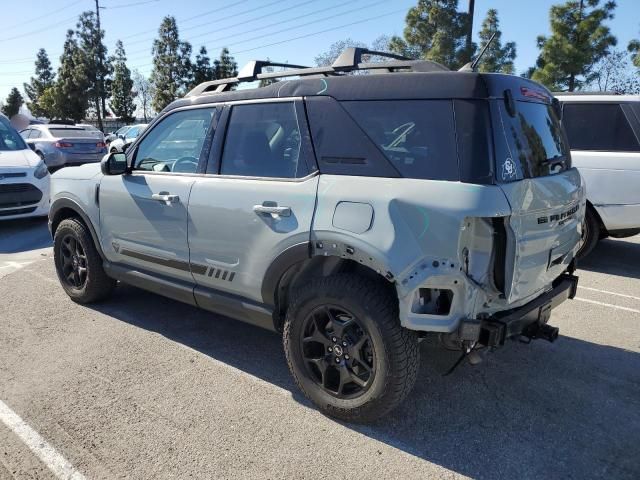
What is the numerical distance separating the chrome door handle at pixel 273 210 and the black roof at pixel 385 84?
2.36 ft

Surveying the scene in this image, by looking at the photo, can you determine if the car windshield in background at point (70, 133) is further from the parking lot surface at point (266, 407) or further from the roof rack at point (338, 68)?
the roof rack at point (338, 68)

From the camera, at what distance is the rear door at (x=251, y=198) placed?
3.00m

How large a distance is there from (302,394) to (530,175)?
1.94 m

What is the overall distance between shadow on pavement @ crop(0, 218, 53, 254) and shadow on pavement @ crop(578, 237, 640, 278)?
25.2 feet

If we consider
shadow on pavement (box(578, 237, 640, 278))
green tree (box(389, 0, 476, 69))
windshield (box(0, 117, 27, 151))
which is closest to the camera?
shadow on pavement (box(578, 237, 640, 278))

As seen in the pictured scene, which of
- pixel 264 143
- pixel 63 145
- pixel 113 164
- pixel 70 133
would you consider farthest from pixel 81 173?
pixel 70 133

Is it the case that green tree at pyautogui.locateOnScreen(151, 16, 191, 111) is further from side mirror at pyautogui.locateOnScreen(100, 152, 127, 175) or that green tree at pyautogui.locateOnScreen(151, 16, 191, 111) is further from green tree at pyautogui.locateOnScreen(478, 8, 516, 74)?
side mirror at pyautogui.locateOnScreen(100, 152, 127, 175)

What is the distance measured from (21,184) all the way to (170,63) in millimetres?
39965

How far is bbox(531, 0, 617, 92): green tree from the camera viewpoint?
1953cm

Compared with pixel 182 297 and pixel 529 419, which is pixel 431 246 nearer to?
pixel 529 419

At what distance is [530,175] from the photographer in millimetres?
2768

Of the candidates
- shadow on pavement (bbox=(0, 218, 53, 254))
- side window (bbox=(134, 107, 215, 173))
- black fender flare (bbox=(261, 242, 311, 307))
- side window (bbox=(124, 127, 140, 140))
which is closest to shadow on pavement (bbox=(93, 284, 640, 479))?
black fender flare (bbox=(261, 242, 311, 307))

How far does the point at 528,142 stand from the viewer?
2838 millimetres

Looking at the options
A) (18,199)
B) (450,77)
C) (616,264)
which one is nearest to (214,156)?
(450,77)
